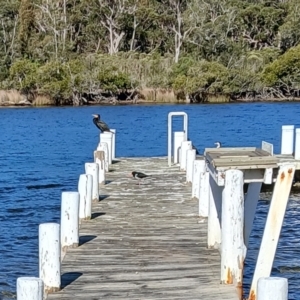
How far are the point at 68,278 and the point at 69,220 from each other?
55.9 inches

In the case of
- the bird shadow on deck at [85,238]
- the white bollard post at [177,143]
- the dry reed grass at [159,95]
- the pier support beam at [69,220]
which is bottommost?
the dry reed grass at [159,95]

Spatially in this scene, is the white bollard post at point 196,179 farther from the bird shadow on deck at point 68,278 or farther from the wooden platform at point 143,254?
the bird shadow on deck at point 68,278

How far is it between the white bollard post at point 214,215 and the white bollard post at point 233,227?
4.69 ft

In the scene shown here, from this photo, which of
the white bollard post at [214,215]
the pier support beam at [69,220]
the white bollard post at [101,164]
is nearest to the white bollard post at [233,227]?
the white bollard post at [214,215]

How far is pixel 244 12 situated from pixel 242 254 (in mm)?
84419

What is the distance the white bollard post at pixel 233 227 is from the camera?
869 centimetres

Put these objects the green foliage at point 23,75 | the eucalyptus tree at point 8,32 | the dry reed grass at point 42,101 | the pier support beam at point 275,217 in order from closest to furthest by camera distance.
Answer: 1. the pier support beam at point 275,217
2. the green foliage at point 23,75
3. the dry reed grass at point 42,101
4. the eucalyptus tree at point 8,32

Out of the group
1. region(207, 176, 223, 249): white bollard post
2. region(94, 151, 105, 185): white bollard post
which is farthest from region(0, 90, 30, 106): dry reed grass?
region(207, 176, 223, 249): white bollard post

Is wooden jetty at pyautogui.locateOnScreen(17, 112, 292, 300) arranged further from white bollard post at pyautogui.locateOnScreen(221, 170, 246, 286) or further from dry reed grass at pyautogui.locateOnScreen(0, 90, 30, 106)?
dry reed grass at pyautogui.locateOnScreen(0, 90, 30, 106)

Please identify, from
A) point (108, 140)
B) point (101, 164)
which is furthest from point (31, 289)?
point (108, 140)

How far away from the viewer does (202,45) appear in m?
87.5

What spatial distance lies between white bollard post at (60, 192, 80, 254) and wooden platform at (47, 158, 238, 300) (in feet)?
0.57

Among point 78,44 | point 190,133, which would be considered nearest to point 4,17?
point 78,44

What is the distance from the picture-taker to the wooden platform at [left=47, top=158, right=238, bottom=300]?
351 inches
